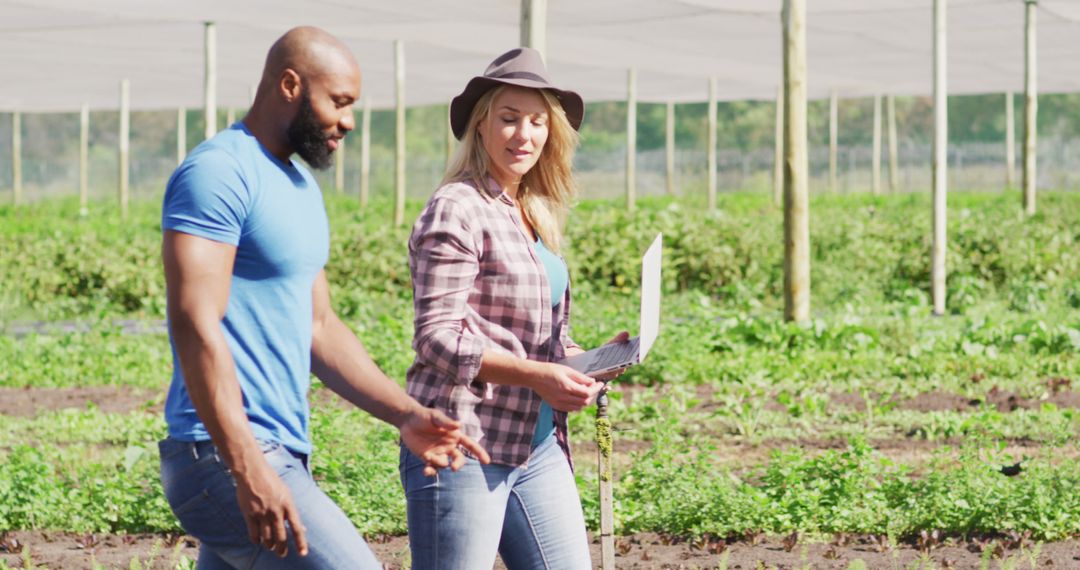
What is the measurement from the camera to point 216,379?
2.42 m

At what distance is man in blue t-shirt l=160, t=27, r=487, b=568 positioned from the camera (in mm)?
2445

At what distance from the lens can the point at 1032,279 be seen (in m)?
14.0

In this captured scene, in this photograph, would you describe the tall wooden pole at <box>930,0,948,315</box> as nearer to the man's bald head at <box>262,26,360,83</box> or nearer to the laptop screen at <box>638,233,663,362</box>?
the laptop screen at <box>638,233,663,362</box>

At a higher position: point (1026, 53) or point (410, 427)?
point (1026, 53)

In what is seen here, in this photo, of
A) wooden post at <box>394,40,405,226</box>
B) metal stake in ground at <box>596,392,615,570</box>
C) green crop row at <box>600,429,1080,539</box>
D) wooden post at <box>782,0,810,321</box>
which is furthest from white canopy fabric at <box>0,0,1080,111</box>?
metal stake in ground at <box>596,392,615,570</box>

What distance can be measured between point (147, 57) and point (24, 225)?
2632mm

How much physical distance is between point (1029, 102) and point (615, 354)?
1386 centimetres

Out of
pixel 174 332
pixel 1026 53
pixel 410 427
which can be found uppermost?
pixel 1026 53

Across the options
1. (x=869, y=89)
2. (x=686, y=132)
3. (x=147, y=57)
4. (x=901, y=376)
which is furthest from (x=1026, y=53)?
(x=686, y=132)

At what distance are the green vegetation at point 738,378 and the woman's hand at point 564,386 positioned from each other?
271 centimetres

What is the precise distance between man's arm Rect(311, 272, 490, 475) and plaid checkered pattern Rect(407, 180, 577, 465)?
0.10 m

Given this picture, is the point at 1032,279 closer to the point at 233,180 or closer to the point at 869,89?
the point at 233,180

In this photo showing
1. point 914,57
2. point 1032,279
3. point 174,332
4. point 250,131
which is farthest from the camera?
point 914,57

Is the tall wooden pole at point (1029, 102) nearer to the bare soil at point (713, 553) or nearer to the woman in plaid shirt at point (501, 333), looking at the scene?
the bare soil at point (713, 553)
